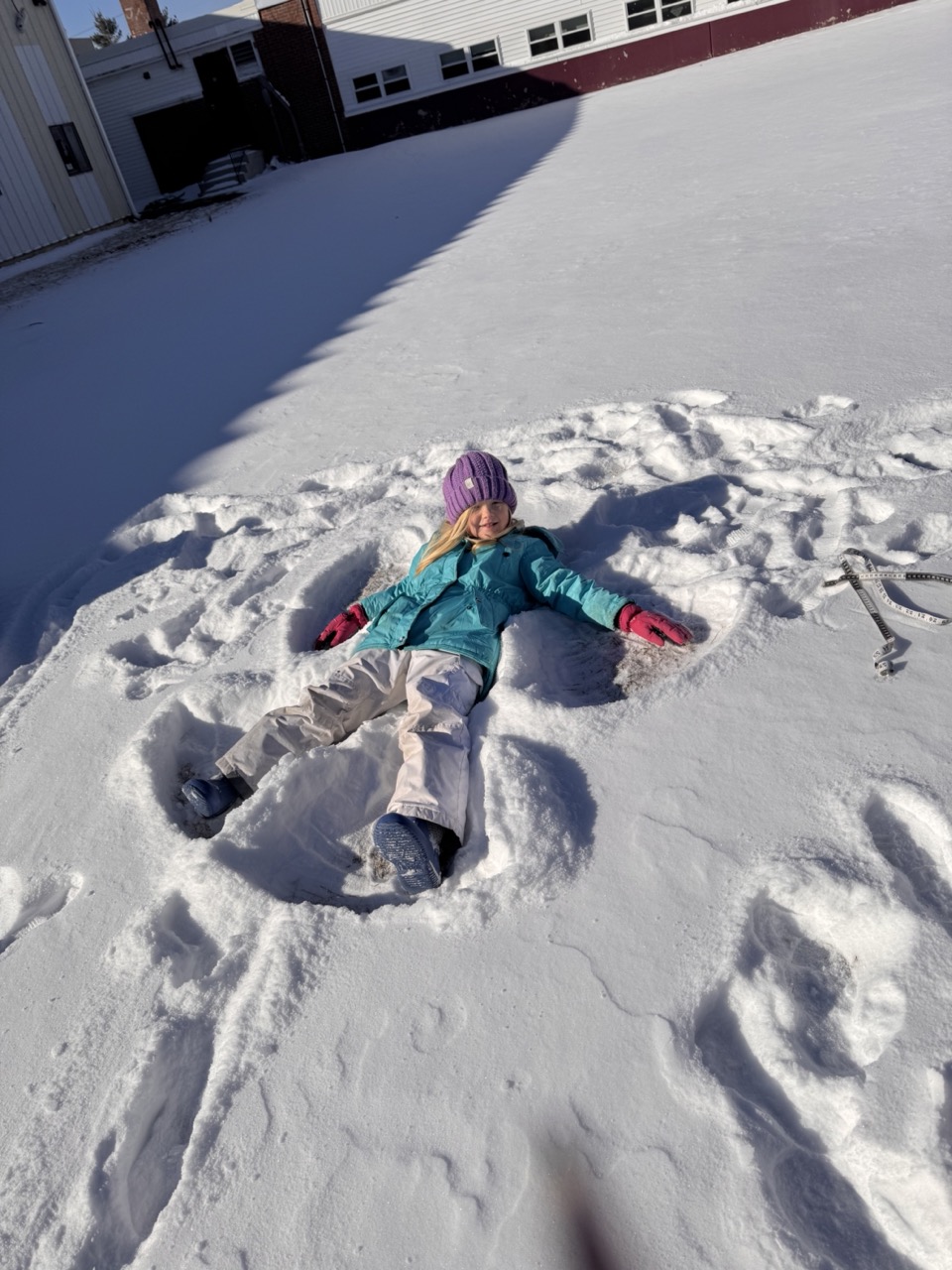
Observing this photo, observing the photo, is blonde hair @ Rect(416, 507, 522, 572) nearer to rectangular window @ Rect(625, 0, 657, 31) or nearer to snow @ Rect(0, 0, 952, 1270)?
snow @ Rect(0, 0, 952, 1270)

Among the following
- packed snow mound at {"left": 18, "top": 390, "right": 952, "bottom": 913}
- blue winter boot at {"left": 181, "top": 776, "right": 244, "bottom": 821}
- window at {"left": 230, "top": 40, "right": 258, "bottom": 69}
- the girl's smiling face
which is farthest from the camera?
window at {"left": 230, "top": 40, "right": 258, "bottom": 69}

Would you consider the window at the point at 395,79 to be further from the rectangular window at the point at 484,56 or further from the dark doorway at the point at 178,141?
the dark doorway at the point at 178,141

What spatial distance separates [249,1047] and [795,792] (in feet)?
4.59

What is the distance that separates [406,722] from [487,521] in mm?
909

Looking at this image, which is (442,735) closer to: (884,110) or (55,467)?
(55,467)

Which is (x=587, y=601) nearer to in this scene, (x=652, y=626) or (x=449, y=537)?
(x=652, y=626)

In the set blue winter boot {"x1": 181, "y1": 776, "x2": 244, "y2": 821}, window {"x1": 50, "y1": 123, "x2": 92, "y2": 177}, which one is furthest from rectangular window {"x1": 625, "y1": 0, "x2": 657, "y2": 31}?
blue winter boot {"x1": 181, "y1": 776, "x2": 244, "y2": 821}

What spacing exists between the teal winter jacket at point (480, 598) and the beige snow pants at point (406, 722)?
10 cm

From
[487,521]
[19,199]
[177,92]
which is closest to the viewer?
[487,521]

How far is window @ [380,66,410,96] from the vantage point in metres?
18.4

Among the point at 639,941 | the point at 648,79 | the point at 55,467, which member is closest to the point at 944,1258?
the point at 639,941

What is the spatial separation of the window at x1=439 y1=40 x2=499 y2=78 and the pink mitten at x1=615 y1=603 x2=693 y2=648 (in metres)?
19.2

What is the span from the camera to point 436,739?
2559mm

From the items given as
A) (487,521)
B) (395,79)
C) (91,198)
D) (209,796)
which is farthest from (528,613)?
(395,79)
